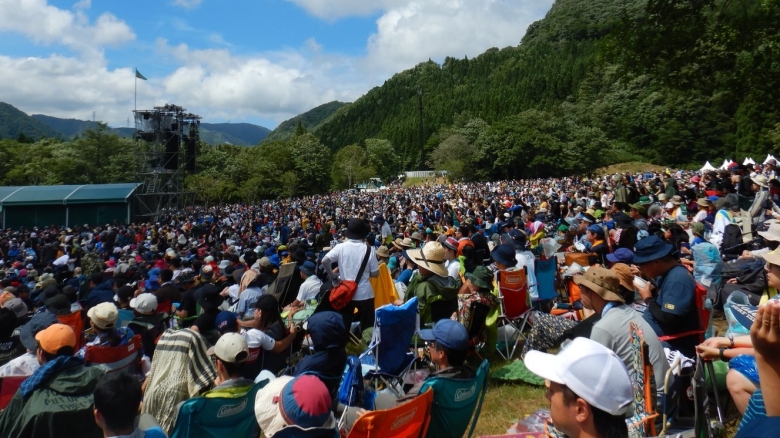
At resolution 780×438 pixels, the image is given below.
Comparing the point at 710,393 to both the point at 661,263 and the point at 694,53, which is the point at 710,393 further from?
the point at 694,53

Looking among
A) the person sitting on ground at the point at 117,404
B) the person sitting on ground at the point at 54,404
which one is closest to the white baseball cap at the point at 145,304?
the person sitting on ground at the point at 54,404

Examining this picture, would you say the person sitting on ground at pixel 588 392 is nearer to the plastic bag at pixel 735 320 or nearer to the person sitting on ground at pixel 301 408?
the person sitting on ground at pixel 301 408

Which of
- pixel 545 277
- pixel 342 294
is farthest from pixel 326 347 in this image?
pixel 545 277

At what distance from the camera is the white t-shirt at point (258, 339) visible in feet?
11.8

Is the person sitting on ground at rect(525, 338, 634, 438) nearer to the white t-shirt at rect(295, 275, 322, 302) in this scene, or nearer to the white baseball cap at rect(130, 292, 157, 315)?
the white baseball cap at rect(130, 292, 157, 315)

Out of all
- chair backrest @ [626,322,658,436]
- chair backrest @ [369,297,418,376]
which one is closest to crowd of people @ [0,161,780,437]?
chair backrest @ [626,322,658,436]

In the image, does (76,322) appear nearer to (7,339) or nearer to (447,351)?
(7,339)

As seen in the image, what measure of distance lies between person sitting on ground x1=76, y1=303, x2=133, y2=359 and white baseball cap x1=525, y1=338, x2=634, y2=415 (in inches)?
131

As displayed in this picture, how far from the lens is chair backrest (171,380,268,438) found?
8.47 feet

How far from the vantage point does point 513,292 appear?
507 cm

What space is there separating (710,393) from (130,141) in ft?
203

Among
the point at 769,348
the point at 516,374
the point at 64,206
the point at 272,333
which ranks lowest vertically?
the point at 64,206

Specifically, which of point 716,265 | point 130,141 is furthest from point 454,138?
point 716,265

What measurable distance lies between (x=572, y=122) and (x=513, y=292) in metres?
49.9
